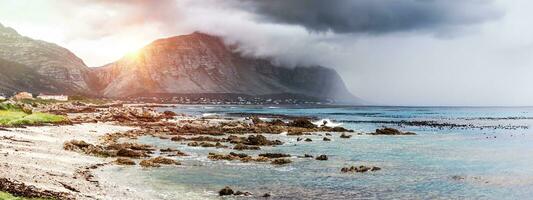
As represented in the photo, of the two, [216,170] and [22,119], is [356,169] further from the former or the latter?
[22,119]

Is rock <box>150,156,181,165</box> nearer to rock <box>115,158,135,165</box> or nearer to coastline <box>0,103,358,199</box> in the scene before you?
coastline <box>0,103,358,199</box>

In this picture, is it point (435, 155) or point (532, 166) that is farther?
point (435, 155)

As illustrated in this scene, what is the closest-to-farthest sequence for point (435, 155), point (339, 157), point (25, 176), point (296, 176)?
point (25, 176), point (296, 176), point (339, 157), point (435, 155)

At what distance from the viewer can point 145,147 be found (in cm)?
5450

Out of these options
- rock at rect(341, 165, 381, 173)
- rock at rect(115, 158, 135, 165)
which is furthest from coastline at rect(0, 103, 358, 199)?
rock at rect(341, 165, 381, 173)

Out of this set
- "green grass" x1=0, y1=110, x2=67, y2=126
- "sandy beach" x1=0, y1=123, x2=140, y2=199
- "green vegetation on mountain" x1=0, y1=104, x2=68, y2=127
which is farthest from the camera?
"green vegetation on mountain" x1=0, y1=104, x2=68, y2=127

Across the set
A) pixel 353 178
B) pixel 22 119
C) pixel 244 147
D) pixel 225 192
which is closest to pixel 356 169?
pixel 353 178

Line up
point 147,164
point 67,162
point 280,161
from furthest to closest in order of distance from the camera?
point 280,161 → point 147,164 → point 67,162

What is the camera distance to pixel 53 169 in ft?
106

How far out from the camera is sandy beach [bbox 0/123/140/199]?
2581 centimetres

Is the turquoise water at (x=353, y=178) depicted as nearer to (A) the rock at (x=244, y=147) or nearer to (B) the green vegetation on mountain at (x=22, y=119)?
(A) the rock at (x=244, y=147)

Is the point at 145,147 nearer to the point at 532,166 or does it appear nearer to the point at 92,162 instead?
the point at 92,162

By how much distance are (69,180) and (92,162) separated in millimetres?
11402

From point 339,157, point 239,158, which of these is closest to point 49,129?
point 239,158
